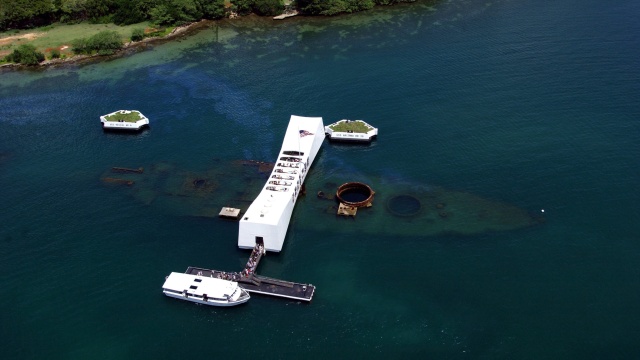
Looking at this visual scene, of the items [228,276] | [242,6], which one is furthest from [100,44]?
[228,276]

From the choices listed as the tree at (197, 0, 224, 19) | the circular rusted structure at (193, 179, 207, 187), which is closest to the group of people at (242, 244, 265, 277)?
the circular rusted structure at (193, 179, 207, 187)

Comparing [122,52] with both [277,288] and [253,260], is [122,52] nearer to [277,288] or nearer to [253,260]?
[253,260]

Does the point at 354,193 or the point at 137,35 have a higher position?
the point at 137,35

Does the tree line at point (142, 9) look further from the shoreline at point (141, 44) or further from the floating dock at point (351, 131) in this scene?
the floating dock at point (351, 131)

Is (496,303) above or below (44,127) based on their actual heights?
below

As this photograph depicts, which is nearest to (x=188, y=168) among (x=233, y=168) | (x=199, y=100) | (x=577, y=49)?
(x=233, y=168)

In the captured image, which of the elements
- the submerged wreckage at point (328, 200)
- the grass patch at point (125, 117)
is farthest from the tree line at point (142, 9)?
the submerged wreckage at point (328, 200)

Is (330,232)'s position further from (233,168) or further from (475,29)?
(475,29)
